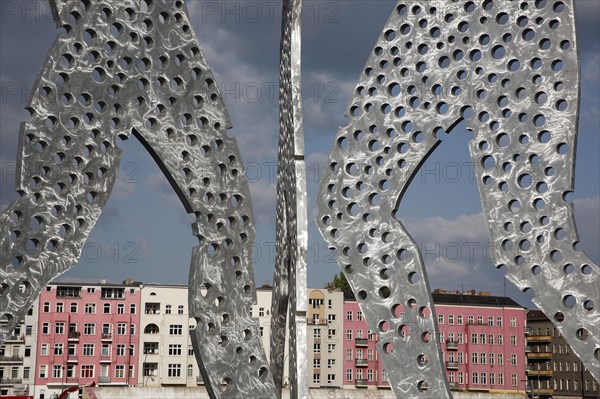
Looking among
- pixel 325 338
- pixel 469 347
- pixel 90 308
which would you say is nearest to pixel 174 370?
pixel 90 308

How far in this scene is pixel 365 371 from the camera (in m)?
55.1

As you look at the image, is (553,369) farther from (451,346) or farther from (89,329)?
(89,329)

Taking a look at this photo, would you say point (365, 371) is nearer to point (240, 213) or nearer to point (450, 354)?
point (450, 354)

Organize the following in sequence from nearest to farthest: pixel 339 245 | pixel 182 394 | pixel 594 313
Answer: pixel 594 313
pixel 339 245
pixel 182 394

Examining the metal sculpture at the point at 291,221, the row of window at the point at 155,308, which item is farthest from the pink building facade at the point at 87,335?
the metal sculpture at the point at 291,221

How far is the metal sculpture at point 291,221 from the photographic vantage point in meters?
12.9

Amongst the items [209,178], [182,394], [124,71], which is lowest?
[182,394]

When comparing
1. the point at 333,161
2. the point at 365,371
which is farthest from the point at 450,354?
the point at 333,161

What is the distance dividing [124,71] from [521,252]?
5641mm

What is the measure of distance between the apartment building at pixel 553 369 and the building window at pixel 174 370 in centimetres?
2822

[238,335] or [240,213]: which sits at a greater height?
[240,213]

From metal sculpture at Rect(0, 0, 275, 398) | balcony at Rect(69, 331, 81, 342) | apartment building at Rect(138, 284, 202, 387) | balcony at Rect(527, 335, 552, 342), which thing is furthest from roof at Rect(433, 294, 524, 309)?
metal sculpture at Rect(0, 0, 275, 398)

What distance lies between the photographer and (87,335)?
50719 millimetres

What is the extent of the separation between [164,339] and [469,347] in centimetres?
1706
